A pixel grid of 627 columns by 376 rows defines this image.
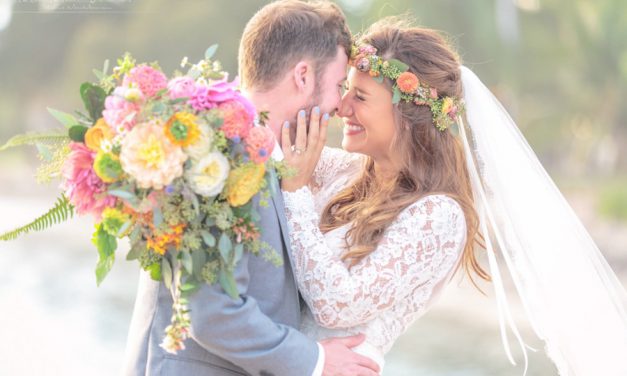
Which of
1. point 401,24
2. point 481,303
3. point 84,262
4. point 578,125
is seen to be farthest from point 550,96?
point 401,24

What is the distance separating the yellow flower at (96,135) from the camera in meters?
2.15

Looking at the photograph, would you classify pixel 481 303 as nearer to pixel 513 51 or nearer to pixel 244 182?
pixel 513 51

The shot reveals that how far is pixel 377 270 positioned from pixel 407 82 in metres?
0.67

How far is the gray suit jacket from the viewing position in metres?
2.29

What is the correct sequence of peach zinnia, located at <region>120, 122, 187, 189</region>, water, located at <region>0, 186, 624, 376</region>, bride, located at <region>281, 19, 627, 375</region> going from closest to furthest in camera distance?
peach zinnia, located at <region>120, 122, 187, 189</region> < bride, located at <region>281, 19, 627, 375</region> < water, located at <region>0, 186, 624, 376</region>

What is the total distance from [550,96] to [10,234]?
16.3 metres

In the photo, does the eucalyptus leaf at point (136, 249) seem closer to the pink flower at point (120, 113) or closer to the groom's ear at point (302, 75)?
the pink flower at point (120, 113)

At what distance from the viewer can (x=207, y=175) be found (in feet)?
6.99

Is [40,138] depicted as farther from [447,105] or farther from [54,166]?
[447,105]

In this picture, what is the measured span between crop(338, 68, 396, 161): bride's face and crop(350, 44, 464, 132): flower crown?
0.05 meters

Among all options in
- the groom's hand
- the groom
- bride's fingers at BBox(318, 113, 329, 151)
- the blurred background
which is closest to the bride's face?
the groom

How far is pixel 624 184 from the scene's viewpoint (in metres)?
16.3

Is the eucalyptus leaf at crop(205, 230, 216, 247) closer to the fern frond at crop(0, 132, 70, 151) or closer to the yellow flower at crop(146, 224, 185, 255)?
the yellow flower at crop(146, 224, 185, 255)

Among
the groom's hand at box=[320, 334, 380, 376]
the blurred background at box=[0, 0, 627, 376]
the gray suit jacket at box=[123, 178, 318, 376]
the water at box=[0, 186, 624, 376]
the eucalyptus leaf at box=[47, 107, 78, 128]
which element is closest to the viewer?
the eucalyptus leaf at box=[47, 107, 78, 128]
